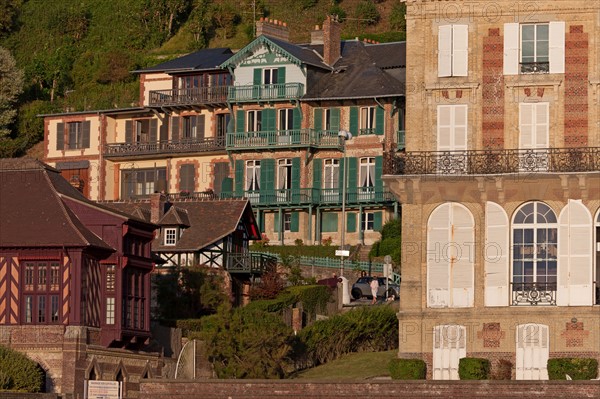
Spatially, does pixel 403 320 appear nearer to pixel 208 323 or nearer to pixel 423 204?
pixel 423 204

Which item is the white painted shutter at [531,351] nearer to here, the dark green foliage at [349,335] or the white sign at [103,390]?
the dark green foliage at [349,335]

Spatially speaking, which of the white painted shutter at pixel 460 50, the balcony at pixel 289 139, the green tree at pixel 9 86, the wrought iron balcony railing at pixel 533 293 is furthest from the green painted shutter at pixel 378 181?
the wrought iron balcony railing at pixel 533 293

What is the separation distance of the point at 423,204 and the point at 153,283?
14323mm

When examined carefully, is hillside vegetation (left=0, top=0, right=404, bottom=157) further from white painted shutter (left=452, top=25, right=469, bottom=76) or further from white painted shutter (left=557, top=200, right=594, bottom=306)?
white painted shutter (left=557, top=200, right=594, bottom=306)

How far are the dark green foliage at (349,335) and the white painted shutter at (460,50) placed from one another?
901 cm

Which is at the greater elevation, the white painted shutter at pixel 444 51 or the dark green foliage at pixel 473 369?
the white painted shutter at pixel 444 51

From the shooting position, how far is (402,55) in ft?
278

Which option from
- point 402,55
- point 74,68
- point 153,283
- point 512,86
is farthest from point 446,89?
point 74,68

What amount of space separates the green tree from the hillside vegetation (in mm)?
414

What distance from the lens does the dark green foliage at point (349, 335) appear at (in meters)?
57.8

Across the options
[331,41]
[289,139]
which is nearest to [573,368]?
[289,139]

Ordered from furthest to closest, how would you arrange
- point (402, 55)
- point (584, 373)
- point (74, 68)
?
point (74, 68) < point (402, 55) < point (584, 373)

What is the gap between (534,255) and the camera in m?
52.1

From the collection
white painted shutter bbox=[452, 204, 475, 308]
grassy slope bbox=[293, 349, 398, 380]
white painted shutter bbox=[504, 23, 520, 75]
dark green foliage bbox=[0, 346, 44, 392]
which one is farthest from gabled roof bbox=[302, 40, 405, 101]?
dark green foliage bbox=[0, 346, 44, 392]
